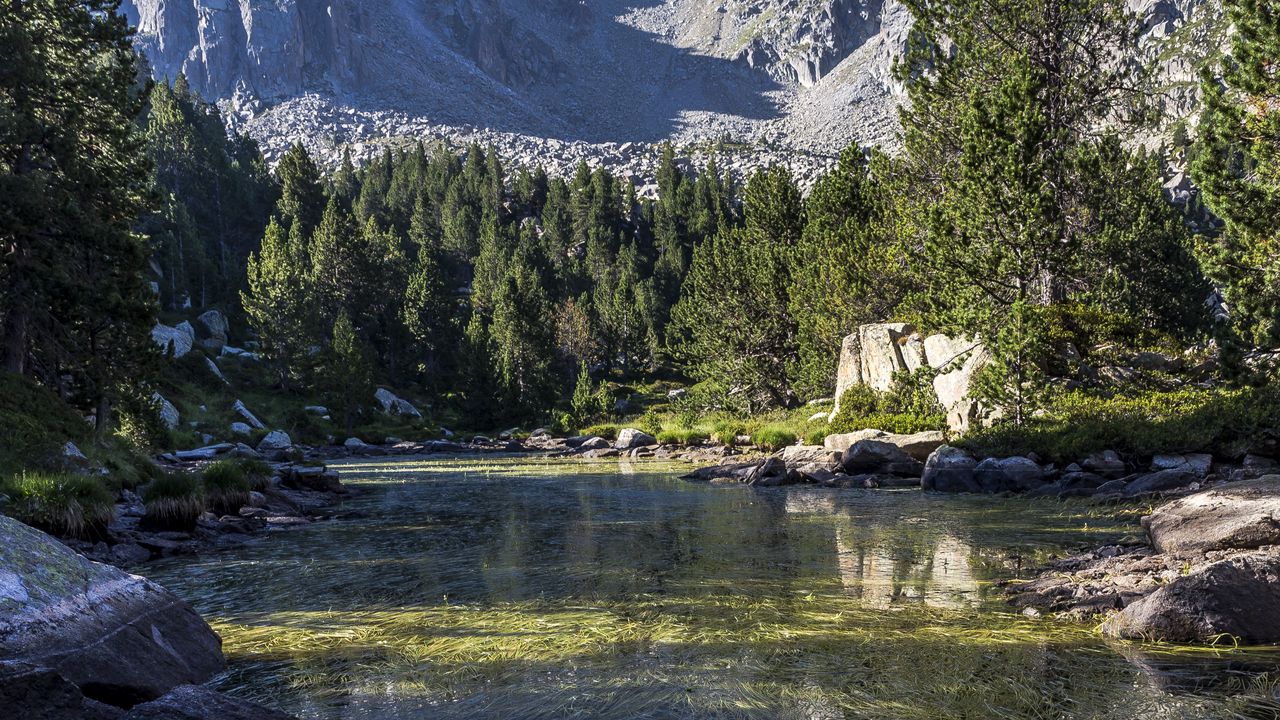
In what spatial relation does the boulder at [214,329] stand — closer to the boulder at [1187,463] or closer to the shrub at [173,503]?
the shrub at [173,503]

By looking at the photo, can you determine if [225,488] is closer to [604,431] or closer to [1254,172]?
[1254,172]

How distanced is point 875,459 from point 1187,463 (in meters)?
9.90

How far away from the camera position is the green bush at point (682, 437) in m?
50.1

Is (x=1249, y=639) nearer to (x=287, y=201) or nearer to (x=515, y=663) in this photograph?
(x=515, y=663)

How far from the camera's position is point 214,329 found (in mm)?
82562

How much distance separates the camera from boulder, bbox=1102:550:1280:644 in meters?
7.48

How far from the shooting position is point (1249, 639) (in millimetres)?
7434

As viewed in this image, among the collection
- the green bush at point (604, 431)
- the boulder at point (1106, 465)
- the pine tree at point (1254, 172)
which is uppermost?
the pine tree at point (1254, 172)

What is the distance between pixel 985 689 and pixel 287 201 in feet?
401

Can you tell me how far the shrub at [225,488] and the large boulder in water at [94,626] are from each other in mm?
12611

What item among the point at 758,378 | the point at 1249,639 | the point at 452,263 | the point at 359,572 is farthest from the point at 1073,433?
the point at 452,263

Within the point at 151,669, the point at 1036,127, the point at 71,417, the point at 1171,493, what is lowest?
the point at 1171,493

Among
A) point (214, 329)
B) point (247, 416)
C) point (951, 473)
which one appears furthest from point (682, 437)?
point (214, 329)

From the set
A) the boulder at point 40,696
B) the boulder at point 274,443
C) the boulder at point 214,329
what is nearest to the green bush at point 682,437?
the boulder at point 274,443
